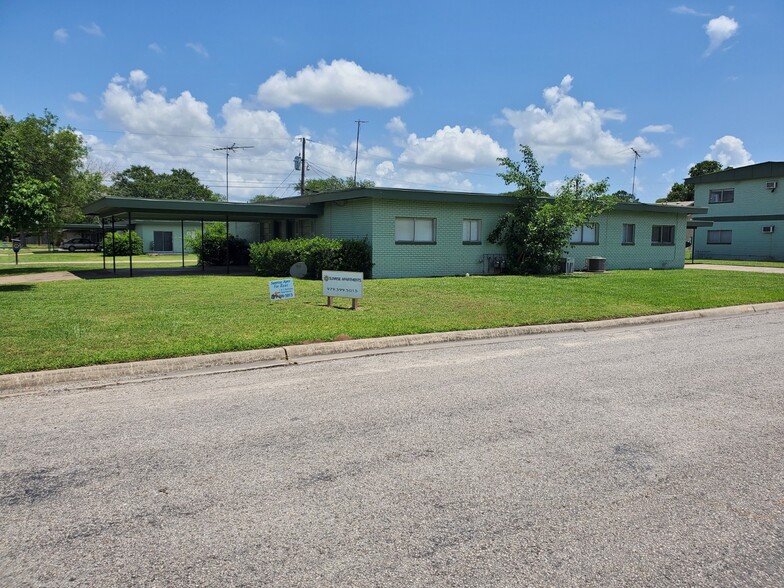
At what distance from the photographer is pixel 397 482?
384 centimetres

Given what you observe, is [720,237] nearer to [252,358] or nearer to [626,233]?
[626,233]

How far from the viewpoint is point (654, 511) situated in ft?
11.4

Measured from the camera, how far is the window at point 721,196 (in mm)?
39719

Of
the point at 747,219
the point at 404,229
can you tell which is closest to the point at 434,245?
the point at 404,229

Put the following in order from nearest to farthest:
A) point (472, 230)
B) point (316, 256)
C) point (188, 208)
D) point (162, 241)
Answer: point (316, 256) < point (188, 208) < point (472, 230) < point (162, 241)

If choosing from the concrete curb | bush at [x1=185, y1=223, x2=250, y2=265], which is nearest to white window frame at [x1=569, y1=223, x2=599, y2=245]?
the concrete curb

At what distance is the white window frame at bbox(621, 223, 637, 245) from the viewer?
26547 mm

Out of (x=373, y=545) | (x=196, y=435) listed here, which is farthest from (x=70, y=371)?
(x=373, y=545)

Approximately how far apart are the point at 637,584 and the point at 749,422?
10.0 ft

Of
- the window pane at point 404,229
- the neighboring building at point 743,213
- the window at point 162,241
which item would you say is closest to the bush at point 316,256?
the window pane at point 404,229

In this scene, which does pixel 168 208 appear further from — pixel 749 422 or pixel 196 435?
pixel 749 422

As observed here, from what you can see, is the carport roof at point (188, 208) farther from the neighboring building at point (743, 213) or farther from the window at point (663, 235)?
the neighboring building at point (743, 213)

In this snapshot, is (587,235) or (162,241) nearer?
(587,235)

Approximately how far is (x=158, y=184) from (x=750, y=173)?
7698 centimetres
